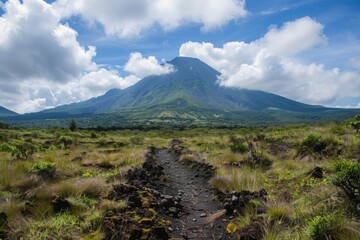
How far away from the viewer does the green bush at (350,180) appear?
512 cm

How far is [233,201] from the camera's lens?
6965 millimetres

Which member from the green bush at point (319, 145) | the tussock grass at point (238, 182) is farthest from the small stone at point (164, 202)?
the green bush at point (319, 145)

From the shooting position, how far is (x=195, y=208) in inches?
312

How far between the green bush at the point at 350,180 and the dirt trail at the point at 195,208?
248 centimetres

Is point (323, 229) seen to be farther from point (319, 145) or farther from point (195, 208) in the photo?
point (319, 145)

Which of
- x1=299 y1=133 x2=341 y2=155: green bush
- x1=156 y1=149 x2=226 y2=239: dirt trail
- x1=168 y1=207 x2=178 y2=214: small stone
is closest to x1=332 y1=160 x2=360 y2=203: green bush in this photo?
x1=156 y1=149 x2=226 y2=239: dirt trail

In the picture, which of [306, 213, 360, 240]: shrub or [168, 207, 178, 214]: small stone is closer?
[306, 213, 360, 240]: shrub

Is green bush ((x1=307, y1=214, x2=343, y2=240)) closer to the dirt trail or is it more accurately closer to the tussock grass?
the dirt trail

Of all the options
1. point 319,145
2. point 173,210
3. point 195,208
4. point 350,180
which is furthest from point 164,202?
point 319,145

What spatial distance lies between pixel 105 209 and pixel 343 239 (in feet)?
15.0

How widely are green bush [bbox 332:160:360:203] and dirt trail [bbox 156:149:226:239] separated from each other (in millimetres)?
2476

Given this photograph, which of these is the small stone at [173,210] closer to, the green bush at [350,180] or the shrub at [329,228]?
the shrub at [329,228]

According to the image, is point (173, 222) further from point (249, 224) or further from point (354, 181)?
point (354, 181)

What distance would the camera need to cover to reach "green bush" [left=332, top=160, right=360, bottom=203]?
16.8 ft
